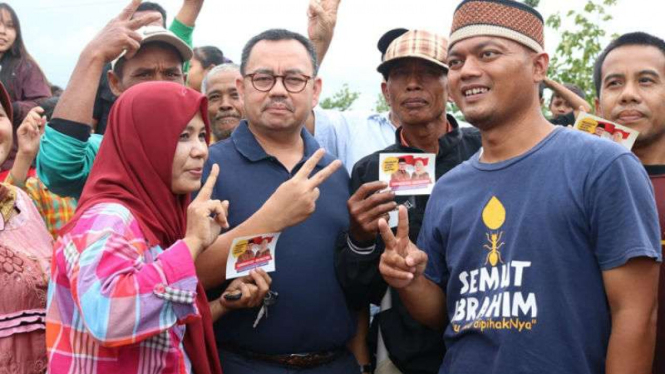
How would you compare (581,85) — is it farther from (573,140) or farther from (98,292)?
(98,292)

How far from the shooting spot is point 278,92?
380 centimetres

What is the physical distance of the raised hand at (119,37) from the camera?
11.9 feet

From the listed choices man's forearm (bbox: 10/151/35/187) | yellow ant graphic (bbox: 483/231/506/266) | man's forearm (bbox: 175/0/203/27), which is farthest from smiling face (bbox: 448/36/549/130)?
man's forearm (bbox: 10/151/35/187)

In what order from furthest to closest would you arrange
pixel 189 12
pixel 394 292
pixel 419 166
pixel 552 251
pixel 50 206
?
pixel 189 12, pixel 50 206, pixel 394 292, pixel 419 166, pixel 552 251

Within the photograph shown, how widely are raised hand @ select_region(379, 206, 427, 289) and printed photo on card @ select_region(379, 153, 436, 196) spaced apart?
0.48 metres

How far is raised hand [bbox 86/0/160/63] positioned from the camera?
11.9 ft

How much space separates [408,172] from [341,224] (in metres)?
0.44

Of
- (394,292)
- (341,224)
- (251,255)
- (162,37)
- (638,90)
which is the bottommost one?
(394,292)

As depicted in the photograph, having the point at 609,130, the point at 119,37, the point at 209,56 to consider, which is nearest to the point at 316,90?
the point at 119,37

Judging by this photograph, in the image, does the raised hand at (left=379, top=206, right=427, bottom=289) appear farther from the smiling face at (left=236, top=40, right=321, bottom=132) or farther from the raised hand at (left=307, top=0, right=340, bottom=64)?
the raised hand at (left=307, top=0, right=340, bottom=64)

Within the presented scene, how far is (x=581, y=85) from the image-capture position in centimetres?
1023

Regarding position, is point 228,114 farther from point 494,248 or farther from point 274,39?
point 494,248

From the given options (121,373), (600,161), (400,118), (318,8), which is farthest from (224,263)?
(318,8)

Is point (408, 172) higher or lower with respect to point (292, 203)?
higher
